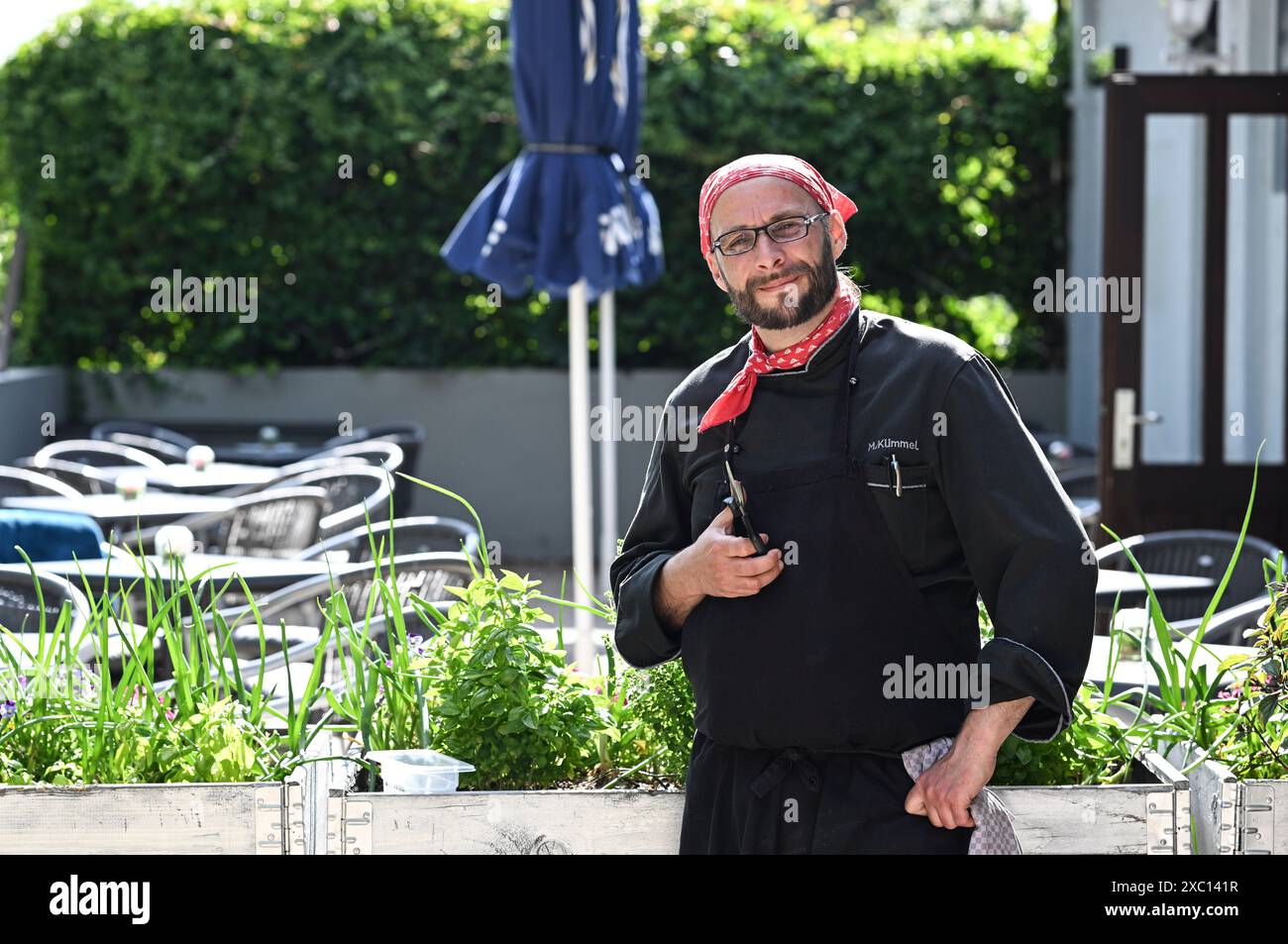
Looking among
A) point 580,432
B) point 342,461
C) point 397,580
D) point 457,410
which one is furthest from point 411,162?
point 397,580

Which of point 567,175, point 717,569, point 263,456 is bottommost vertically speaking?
point 263,456

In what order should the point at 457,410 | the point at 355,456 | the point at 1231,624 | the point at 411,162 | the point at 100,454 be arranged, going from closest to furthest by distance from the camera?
the point at 1231,624 → the point at 355,456 → the point at 100,454 → the point at 411,162 → the point at 457,410

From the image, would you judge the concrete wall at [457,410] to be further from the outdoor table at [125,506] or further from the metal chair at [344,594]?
the metal chair at [344,594]

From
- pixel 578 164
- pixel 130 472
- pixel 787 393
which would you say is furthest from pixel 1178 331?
pixel 787 393

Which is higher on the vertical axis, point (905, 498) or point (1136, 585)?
point (905, 498)

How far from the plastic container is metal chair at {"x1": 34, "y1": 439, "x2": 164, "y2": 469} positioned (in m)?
5.25

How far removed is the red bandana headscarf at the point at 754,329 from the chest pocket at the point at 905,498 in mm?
198

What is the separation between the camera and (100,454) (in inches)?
293

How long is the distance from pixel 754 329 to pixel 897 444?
274 mm

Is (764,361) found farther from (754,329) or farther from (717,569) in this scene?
(717,569)

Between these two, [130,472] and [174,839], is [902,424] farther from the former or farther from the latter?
[130,472]

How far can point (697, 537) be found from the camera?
1.98 m

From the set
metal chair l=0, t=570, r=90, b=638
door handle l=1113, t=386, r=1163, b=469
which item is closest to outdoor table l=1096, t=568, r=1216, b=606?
door handle l=1113, t=386, r=1163, b=469

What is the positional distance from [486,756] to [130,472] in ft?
15.4
